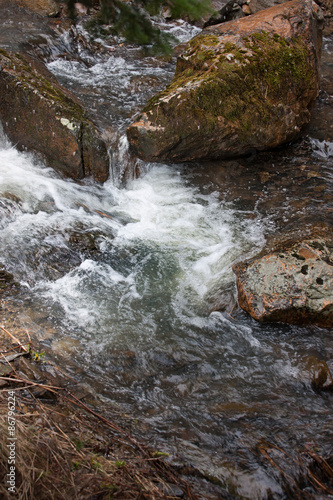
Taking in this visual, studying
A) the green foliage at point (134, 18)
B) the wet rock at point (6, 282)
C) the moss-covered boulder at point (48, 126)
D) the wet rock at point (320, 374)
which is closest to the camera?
the green foliage at point (134, 18)

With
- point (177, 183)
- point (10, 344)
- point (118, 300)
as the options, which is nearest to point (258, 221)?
point (177, 183)

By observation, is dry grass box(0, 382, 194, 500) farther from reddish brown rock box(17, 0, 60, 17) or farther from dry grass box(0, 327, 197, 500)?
reddish brown rock box(17, 0, 60, 17)

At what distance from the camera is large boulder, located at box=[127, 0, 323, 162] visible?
5941 millimetres

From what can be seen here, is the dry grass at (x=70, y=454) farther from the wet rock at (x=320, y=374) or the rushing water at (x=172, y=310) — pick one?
the wet rock at (x=320, y=374)

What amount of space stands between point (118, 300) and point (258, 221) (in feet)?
8.34

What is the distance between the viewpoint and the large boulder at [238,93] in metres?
5.94

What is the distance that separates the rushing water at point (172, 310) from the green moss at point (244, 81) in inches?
41.8

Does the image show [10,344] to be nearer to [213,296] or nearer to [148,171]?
[213,296]

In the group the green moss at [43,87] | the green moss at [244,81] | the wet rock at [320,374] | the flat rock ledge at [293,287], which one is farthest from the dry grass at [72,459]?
the green moss at [244,81]

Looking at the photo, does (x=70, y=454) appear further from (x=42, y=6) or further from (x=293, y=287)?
(x=42, y=6)

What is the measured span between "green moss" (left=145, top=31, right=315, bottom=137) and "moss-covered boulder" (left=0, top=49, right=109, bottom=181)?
1239 millimetres

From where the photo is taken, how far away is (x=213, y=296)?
4539 mm

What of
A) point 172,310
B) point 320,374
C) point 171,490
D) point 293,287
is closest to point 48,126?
point 172,310

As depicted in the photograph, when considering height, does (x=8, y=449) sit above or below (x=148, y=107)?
below
